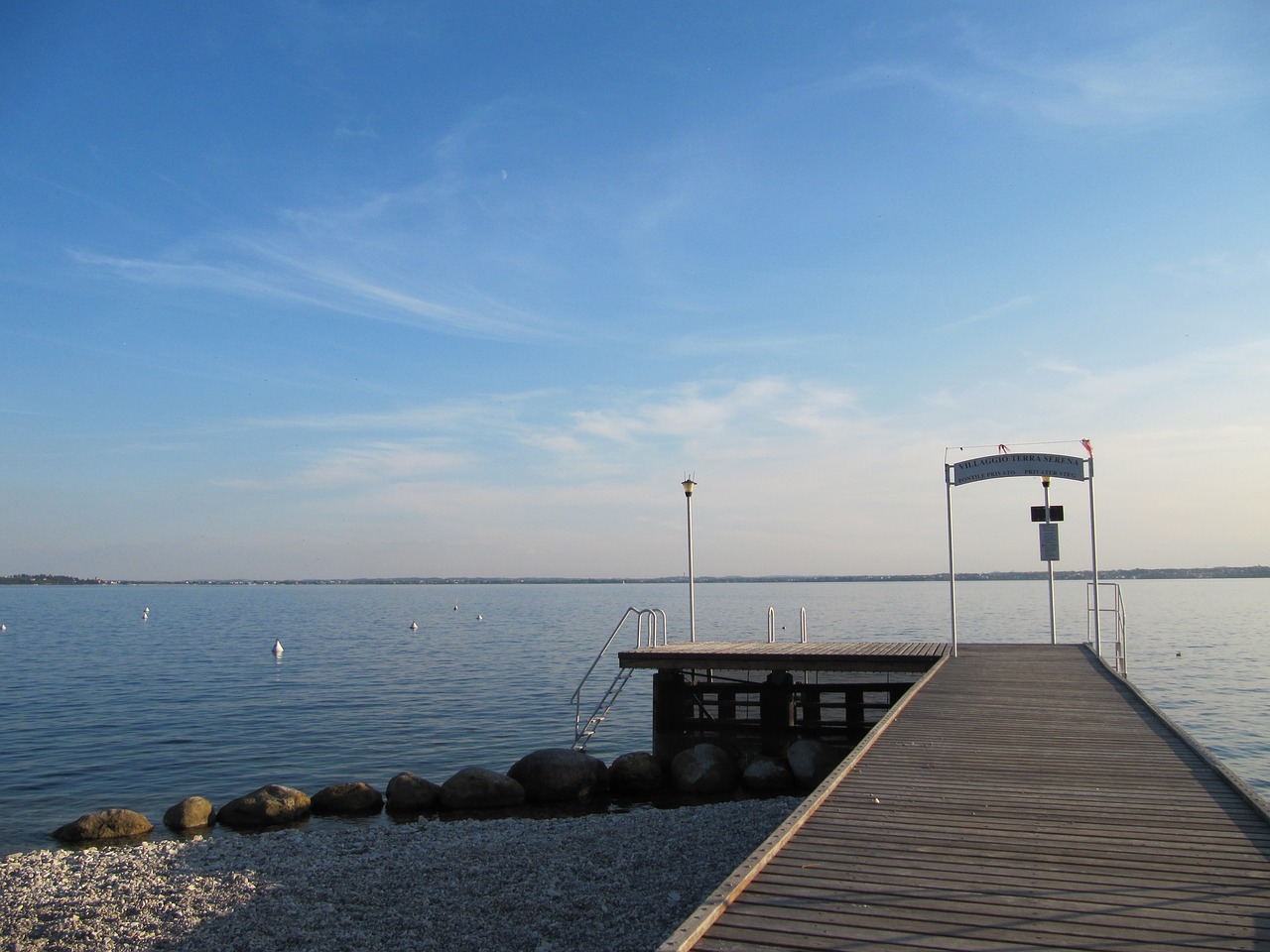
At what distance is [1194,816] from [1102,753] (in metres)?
2.14

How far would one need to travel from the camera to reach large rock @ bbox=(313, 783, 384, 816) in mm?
14547

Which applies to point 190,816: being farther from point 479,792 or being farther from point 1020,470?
point 1020,470

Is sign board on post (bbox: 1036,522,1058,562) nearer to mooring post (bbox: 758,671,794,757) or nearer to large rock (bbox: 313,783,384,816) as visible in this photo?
mooring post (bbox: 758,671,794,757)

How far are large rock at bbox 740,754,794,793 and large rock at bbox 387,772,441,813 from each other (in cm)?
491

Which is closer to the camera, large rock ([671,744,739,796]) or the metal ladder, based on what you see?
large rock ([671,744,739,796])

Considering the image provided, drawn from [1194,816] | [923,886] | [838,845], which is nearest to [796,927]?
[923,886]

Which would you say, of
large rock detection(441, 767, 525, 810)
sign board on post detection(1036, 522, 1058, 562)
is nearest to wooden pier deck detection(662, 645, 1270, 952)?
large rock detection(441, 767, 525, 810)

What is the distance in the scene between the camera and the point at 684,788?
15859 mm

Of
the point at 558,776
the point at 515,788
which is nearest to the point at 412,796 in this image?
the point at 515,788

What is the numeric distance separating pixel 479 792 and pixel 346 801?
1.96m

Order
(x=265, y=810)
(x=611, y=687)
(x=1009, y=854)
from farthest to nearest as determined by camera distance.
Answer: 1. (x=611, y=687)
2. (x=265, y=810)
3. (x=1009, y=854)

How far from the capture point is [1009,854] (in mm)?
5715

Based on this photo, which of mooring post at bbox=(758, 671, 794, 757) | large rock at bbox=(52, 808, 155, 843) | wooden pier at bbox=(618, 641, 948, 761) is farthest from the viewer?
mooring post at bbox=(758, 671, 794, 757)

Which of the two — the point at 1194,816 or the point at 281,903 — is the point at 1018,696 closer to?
the point at 1194,816
